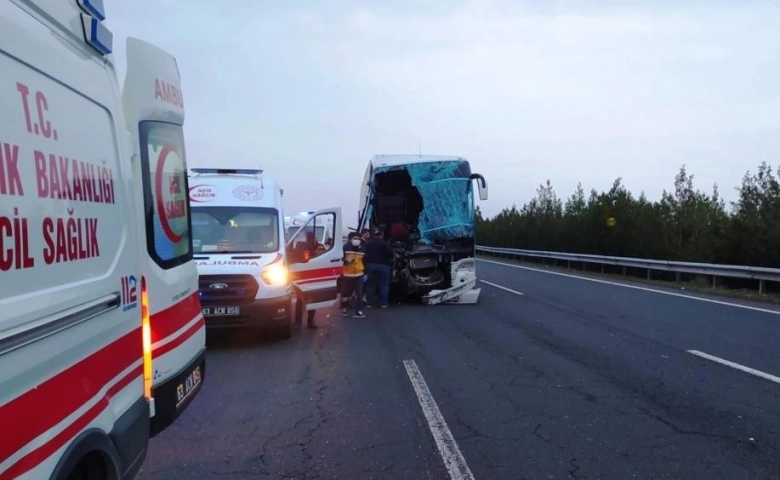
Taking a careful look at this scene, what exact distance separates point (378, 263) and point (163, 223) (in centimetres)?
1057

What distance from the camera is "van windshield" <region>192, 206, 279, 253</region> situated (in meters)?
10.6

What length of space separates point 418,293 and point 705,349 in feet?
26.0

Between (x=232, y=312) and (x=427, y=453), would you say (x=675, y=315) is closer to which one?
(x=232, y=312)

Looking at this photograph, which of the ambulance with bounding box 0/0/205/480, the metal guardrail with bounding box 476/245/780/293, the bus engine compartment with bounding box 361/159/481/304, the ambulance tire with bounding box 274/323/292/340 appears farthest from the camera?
the metal guardrail with bounding box 476/245/780/293

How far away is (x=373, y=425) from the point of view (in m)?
6.13

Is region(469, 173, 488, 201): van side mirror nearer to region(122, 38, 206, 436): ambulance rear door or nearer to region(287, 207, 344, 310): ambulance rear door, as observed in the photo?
region(287, 207, 344, 310): ambulance rear door

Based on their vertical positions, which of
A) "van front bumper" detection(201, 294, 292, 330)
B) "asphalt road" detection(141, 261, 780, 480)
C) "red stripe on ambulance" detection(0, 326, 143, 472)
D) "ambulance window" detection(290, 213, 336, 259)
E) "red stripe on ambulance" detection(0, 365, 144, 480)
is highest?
"ambulance window" detection(290, 213, 336, 259)

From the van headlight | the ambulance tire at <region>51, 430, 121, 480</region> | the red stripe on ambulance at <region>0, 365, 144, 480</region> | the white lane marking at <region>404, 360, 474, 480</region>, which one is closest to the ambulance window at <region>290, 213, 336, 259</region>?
the van headlight

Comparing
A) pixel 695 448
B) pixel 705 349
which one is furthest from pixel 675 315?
pixel 695 448

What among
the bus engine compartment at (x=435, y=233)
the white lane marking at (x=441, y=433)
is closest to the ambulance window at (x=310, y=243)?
the bus engine compartment at (x=435, y=233)

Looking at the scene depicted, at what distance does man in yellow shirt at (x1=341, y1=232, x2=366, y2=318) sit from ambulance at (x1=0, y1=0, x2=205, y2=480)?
971cm

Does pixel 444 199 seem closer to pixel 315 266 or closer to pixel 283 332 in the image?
pixel 315 266

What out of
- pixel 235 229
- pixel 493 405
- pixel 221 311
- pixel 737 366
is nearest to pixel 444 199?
pixel 235 229

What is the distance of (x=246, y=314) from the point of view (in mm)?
9914
